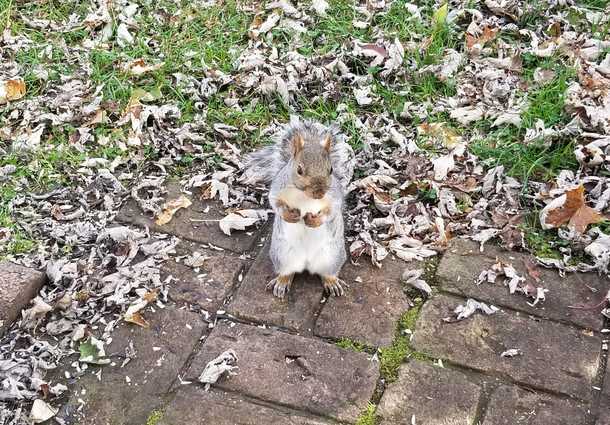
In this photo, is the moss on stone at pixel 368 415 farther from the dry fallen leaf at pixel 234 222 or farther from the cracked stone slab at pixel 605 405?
the dry fallen leaf at pixel 234 222

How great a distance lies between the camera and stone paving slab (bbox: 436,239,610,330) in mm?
2414

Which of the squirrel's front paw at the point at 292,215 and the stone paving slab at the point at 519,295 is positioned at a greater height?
the squirrel's front paw at the point at 292,215

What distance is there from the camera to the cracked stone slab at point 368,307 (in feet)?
7.82

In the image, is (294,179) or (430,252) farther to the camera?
(430,252)

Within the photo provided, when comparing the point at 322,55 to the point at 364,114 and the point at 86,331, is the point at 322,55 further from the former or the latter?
the point at 86,331

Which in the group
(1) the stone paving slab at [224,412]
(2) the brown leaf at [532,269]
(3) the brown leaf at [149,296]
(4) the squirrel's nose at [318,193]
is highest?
(4) the squirrel's nose at [318,193]

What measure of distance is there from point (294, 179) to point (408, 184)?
2.94ft

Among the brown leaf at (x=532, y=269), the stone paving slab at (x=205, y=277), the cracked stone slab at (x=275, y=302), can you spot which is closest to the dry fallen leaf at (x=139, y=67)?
the stone paving slab at (x=205, y=277)

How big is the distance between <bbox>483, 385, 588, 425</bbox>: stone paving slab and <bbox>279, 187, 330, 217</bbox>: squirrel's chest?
2.91 ft

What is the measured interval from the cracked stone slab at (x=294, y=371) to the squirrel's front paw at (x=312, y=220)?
0.43 metres

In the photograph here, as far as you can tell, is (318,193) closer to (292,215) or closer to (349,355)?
(292,215)

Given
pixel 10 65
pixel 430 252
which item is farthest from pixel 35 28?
pixel 430 252

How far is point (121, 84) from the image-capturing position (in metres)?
3.59

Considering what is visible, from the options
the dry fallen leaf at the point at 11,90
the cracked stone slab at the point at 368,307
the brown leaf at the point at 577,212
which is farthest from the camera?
the dry fallen leaf at the point at 11,90
